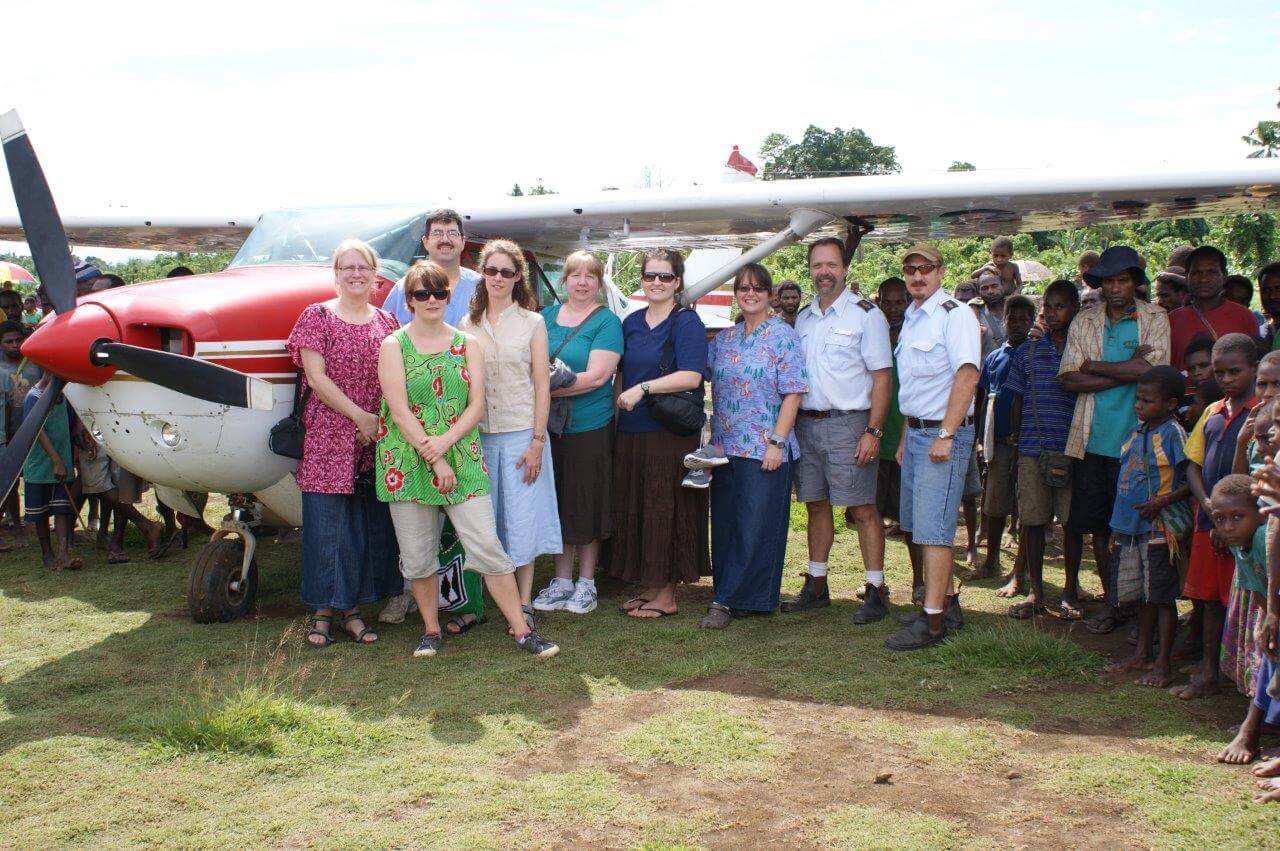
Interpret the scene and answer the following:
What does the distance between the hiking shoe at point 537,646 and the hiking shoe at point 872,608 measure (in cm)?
169

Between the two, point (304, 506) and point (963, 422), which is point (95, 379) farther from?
→ point (963, 422)

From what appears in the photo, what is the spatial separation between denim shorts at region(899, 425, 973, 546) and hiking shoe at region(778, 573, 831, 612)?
99 centimetres

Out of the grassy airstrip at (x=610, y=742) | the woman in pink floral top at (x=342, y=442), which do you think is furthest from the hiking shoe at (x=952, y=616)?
the woman in pink floral top at (x=342, y=442)

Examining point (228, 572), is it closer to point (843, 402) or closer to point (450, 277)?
point (450, 277)

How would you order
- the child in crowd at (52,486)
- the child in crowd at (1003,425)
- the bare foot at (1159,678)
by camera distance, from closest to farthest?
the bare foot at (1159,678)
the child in crowd at (1003,425)
the child in crowd at (52,486)

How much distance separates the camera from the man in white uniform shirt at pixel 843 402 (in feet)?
17.3

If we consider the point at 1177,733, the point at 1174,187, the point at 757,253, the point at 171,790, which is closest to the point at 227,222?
the point at 757,253

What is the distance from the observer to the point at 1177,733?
12.7 feet

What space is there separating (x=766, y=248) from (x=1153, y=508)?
8.59ft

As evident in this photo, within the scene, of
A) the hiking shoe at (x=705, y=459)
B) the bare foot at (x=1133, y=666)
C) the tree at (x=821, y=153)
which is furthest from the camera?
the tree at (x=821, y=153)

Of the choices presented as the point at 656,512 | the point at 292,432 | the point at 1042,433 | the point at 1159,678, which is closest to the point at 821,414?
the point at 656,512

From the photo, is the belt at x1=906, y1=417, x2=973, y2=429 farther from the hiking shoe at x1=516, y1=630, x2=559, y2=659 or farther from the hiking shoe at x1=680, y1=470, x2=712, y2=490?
the hiking shoe at x1=516, y1=630, x2=559, y2=659

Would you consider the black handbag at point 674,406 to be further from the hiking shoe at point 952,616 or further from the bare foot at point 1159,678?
the bare foot at point 1159,678

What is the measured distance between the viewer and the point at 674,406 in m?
5.30
